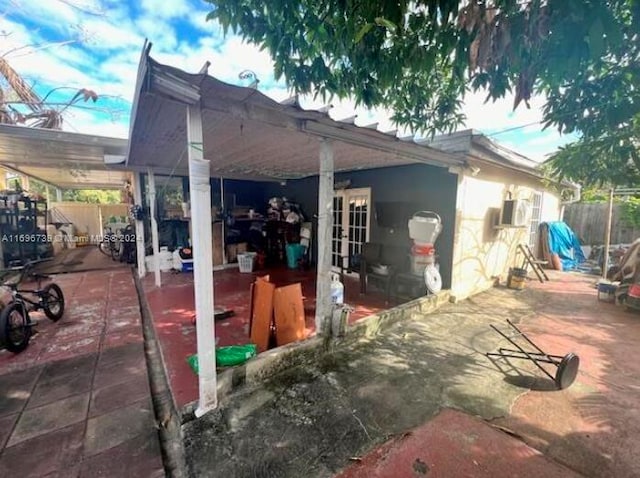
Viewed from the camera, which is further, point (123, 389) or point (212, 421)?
point (123, 389)

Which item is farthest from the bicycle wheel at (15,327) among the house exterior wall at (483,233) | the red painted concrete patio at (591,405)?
the house exterior wall at (483,233)

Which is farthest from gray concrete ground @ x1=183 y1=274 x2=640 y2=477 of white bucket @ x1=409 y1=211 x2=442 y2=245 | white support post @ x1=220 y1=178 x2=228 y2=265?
white support post @ x1=220 y1=178 x2=228 y2=265

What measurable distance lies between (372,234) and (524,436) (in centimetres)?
416

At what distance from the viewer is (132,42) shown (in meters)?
4.90

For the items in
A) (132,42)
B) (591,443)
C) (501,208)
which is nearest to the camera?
(591,443)

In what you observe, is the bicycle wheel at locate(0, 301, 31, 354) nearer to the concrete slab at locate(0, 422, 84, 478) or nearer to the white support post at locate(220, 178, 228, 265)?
the concrete slab at locate(0, 422, 84, 478)

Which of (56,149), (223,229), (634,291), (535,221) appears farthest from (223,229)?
(535,221)

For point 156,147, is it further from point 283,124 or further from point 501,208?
point 501,208

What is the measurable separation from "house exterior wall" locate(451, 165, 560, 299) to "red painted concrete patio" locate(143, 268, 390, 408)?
5.52 feet

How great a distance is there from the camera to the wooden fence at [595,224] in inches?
364

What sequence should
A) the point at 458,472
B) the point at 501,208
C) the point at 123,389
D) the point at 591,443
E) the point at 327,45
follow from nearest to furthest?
the point at 458,472, the point at 591,443, the point at 327,45, the point at 123,389, the point at 501,208

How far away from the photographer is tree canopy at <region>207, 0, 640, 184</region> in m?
1.45

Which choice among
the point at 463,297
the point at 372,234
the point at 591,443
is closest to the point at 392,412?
the point at 591,443

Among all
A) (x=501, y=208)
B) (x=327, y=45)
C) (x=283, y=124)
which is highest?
(x=327, y=45)
